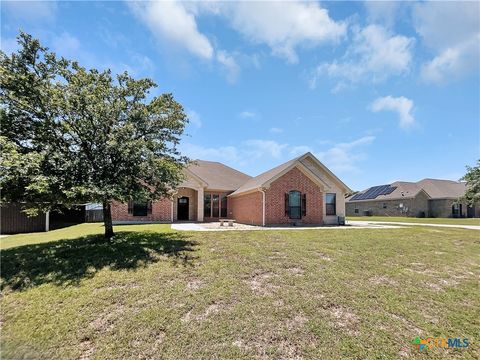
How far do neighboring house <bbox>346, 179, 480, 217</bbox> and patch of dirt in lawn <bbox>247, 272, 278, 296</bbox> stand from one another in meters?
36.3

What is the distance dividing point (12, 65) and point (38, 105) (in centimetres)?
151

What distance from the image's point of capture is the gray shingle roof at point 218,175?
79.1 feet

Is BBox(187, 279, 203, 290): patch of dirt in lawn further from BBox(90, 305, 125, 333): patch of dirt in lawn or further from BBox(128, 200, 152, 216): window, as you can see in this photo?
BBox(128, 200, 152, 216): window

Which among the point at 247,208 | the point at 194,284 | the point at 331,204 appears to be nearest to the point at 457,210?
the point at 331,204

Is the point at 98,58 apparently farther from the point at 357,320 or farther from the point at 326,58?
the point at 357,320

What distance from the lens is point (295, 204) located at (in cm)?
1809

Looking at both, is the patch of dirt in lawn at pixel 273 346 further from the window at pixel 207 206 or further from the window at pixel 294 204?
the window at pixel 207 206

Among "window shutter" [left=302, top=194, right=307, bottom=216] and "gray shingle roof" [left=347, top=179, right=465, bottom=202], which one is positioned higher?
"gray shingle roof" [left=347, top=179, right=465, bottom=202]

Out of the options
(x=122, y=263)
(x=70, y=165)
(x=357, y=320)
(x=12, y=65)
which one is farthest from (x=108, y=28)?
(x=357, y=320)

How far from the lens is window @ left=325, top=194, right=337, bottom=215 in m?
20.4

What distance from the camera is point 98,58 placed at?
10.1 meters

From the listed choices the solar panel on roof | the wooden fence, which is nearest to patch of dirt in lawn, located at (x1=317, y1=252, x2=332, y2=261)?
the wooden fence

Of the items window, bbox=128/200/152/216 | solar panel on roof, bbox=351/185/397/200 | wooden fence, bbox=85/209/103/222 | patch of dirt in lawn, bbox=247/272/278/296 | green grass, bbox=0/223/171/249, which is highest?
solar panel on roof, bbox=351/185/397/200

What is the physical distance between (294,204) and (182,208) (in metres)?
10.1
